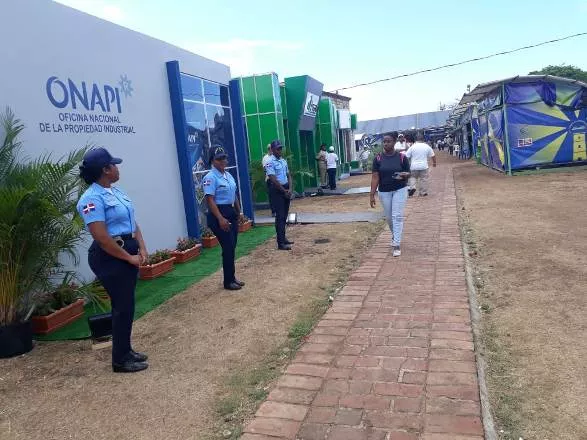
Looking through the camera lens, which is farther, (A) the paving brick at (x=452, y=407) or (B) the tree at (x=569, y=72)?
(B) the tree at (x=569, y=72)

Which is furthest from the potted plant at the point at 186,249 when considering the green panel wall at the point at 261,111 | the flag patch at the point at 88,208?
the green panel wall at the point at 261,111

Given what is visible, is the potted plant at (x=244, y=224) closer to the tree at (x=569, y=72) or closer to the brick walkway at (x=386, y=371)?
the brick walkway at (x=386, y=371)

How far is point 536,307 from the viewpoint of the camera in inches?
168

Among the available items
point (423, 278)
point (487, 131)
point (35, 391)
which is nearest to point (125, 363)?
point (35, 391)

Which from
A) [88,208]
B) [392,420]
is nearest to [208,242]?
[88,208]

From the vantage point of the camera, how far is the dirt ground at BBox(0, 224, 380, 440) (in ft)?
9.55

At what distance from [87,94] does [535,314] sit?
17.9 feet

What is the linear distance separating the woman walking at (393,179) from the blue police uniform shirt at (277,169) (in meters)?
1.48

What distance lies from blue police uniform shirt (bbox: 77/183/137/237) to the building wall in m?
1.98

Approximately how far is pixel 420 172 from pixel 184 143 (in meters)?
6.67

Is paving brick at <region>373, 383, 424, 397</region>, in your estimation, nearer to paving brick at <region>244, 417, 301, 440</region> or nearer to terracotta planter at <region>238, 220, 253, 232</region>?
paving brick at <region>244, 417, 301, 440</region>

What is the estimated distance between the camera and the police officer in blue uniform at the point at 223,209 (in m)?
5.21

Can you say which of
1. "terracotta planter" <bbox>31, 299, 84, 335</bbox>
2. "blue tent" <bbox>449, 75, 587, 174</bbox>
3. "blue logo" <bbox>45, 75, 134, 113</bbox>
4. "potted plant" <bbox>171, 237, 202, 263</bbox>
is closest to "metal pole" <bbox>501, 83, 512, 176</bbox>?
"blue tent" <bbox>449, 75, 587, 174</bbox>

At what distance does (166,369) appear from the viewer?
142 inches
